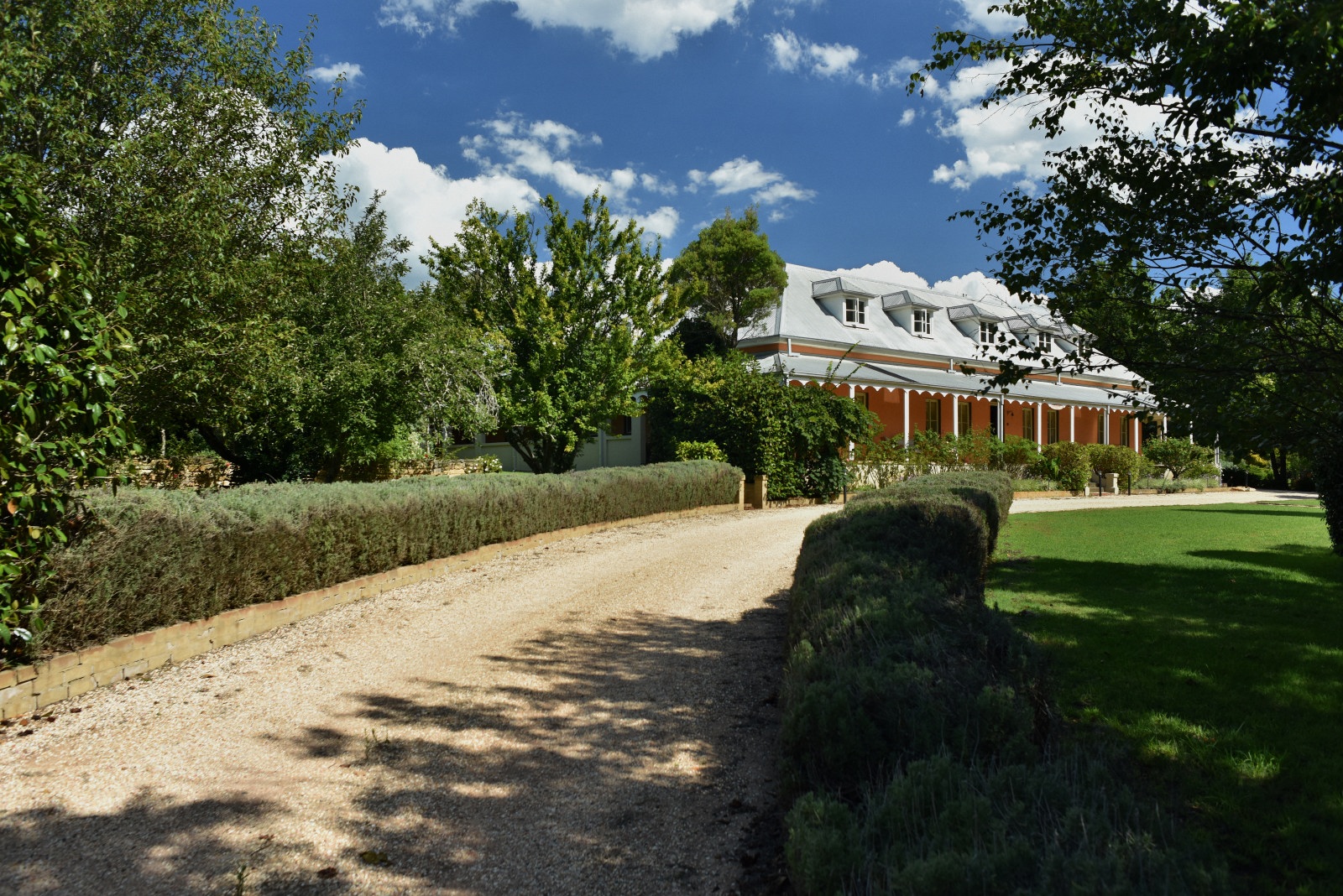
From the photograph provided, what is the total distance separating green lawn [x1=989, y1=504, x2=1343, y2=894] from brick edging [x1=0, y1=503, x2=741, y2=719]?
5.96 metres

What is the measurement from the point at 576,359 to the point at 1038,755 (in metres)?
16.5

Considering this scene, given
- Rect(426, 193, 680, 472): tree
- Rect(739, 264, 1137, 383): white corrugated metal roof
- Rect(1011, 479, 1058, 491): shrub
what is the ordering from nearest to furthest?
1. Rect(426, 193, 680, 472): tree
2. Rect(1011, 479, 1058, 491): shrub
3. Rect(739, 264, 1137, 383): white corrugated metal roof

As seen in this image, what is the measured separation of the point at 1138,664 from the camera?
17.9ft

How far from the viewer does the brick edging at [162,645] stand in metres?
4.90

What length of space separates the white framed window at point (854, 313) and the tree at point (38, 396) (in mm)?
29026

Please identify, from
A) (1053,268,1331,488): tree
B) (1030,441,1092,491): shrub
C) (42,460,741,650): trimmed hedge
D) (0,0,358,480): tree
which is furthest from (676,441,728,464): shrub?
(1030,441,1092,491): shrub

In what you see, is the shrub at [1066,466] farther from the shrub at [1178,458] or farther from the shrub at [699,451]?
the shrub at [699,451]

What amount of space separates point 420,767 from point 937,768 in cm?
265

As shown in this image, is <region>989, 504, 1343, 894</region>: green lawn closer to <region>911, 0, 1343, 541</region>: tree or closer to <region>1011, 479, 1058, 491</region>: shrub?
<region>911, 0, 1343, 541</region>: tree

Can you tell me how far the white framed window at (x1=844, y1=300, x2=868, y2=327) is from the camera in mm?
31922

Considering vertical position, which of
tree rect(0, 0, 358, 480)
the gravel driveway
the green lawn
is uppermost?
tree rect(0, 0, 358, 480)

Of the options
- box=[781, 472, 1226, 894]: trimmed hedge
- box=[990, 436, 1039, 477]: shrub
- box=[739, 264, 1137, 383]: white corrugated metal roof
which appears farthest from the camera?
box=[739, 264, 1137, 383]: white corrugated metal roof

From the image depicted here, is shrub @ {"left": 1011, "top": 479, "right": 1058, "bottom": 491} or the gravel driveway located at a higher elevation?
shrub @ {"left": 1011, "top": 479, "right": 1058, "bottom": 491}

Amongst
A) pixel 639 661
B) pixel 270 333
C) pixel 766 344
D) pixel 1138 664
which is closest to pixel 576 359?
pixel 270 333
